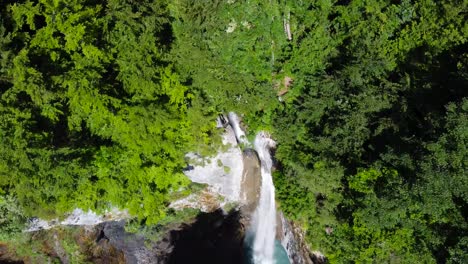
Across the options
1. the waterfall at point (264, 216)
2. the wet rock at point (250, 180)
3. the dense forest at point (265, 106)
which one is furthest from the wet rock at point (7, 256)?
the waterfall at point (264, 216)

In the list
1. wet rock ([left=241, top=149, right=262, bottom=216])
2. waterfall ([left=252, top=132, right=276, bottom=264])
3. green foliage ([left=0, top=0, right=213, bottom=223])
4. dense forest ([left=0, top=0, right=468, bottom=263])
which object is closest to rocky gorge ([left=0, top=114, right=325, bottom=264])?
wet rock ([left=241, top=149, right=262, bottom=216])

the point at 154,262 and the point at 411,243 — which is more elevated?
the point at 154,262

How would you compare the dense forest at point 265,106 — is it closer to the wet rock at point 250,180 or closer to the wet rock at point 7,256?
the wet rock at point 250,180

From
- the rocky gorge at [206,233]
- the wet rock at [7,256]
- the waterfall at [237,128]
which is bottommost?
the wet rock at [7,256]

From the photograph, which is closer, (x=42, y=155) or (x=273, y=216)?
(x=42, y=155)

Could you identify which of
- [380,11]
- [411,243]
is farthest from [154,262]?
[380,11]

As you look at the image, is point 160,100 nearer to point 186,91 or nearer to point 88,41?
point 186,91

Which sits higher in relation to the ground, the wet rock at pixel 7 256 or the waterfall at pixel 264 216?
the waterfall at pixel 264 216
